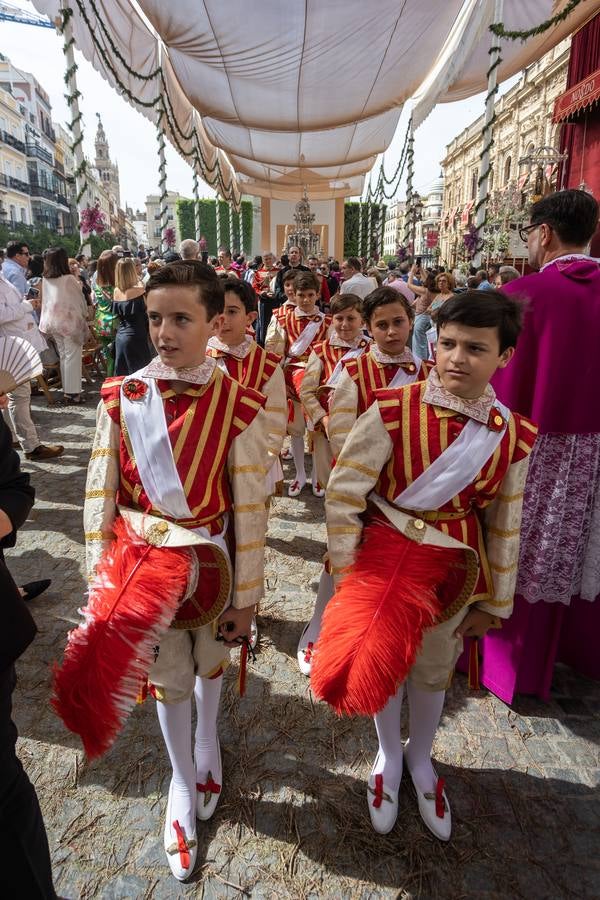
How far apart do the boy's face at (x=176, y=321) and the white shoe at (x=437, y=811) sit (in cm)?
200

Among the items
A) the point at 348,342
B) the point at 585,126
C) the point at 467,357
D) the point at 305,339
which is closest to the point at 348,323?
the point at 348,342

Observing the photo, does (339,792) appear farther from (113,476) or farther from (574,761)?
(113,476)

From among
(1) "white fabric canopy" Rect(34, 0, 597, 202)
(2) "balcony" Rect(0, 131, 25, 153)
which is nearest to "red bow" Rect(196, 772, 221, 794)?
(1) "white fabric canopy" Rect(34, 0, 597, 202)

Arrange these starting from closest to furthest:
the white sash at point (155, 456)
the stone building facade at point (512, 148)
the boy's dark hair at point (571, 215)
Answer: the white sash at point (155, 456), the boy's dark hair at point (571, 215), the stone building facade at point (512, 148)

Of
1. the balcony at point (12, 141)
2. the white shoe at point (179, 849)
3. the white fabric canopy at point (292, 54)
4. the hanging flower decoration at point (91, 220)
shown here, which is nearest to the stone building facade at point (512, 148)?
the white fabric canopy at point (292, 54)

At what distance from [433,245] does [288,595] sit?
59656 millimetres

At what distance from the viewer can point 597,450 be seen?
258 cm

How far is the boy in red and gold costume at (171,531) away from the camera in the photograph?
1630mm

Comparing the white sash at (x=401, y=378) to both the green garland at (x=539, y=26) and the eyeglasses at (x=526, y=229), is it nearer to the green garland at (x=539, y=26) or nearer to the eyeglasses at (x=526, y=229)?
the eyeglasses at (x=526, y=229)

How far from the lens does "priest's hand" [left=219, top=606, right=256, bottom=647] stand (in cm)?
193

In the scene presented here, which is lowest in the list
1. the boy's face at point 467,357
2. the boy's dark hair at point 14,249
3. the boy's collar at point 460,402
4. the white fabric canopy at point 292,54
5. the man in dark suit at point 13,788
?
the man in dark suit at point 13,788

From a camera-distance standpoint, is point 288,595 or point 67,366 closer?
point 288,595

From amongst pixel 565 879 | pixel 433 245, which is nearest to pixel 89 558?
pixel 565 879

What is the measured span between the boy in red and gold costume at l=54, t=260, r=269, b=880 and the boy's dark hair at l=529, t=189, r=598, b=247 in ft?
5.34
